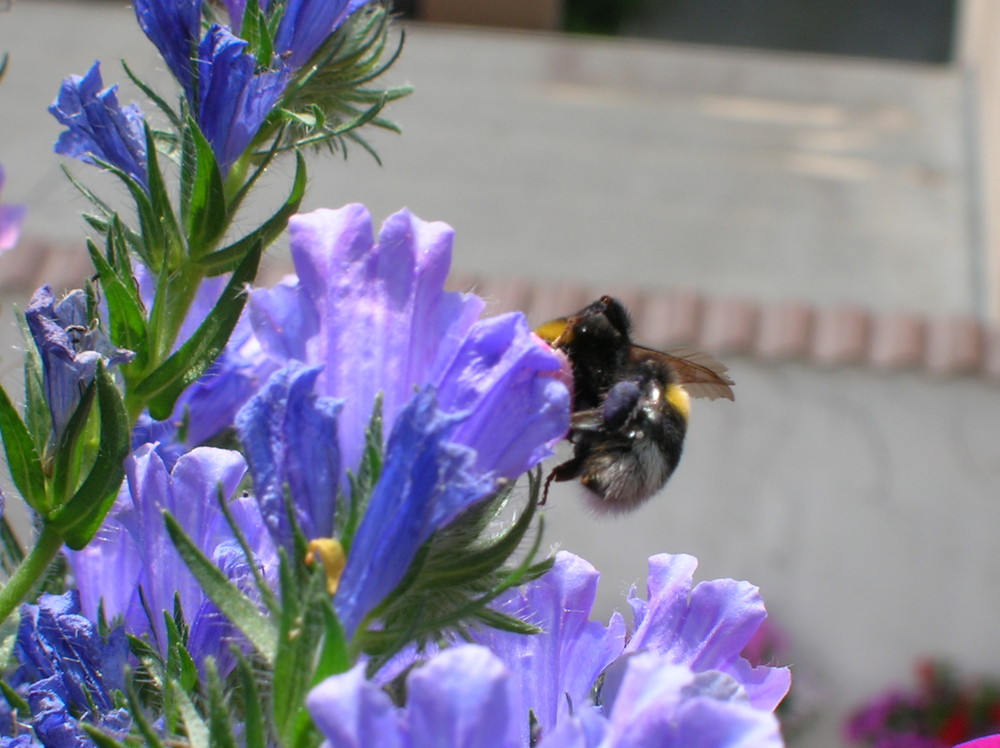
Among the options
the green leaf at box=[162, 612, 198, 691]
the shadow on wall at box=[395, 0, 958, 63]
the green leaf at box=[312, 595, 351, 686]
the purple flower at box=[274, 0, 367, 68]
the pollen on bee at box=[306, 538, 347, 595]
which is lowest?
the green leaf at box=[162, 612, 198, 691]

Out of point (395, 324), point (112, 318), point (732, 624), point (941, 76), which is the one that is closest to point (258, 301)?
point (395, 324)

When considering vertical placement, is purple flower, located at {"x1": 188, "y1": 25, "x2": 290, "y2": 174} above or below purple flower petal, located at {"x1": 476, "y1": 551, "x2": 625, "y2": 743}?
above

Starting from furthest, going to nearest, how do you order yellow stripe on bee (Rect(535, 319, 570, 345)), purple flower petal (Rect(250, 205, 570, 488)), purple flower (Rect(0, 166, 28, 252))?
purple flower (Rect(0, 166, 28, 252)), yellow stripe on bee (Rect(535, 319, 570, 345)), purple flower petal (Rect(250, 205, 570, 488))

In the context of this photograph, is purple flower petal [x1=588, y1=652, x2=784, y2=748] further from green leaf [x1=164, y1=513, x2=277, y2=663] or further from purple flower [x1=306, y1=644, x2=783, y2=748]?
green leaf [x1=164, y1=513, x2=277, y2=663]

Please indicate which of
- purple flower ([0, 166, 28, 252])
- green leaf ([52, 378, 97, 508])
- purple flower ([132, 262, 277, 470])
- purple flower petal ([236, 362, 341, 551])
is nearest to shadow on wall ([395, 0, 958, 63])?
purple flower ([0, 166, 28, 252])

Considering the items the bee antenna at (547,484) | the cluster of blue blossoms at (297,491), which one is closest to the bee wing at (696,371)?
the bee antenna at (547,484)

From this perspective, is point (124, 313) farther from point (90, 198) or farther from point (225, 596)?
point (225, 596)

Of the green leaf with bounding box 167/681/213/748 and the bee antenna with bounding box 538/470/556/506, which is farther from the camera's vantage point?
the bee antenna with bounding box 538/470/556/506

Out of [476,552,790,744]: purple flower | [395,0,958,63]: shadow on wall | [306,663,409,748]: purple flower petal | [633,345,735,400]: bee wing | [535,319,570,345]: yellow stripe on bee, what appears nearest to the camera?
[306,663,409,748]: purple flower petal
